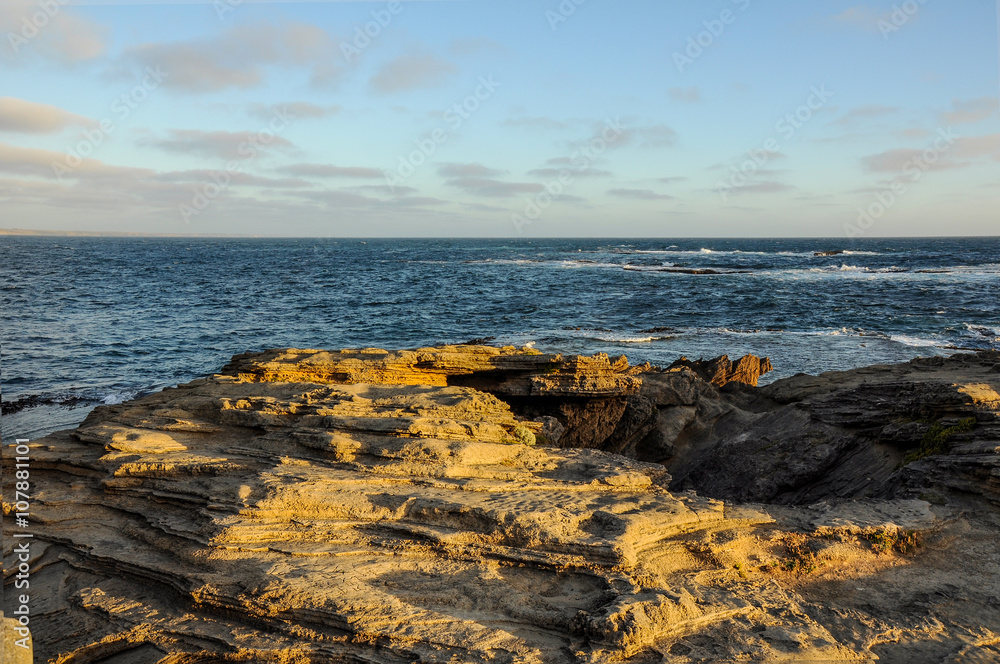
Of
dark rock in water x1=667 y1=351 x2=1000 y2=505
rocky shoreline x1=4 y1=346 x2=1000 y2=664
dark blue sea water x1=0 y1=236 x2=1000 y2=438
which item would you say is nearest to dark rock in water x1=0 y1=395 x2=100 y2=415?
dark blue sea water x1=0 y1=236 x2=1000 y2=438

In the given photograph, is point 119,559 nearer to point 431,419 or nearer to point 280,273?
point 431,419

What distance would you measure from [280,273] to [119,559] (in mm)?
72192

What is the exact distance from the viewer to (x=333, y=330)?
115 feet

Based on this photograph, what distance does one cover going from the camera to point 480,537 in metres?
7.03

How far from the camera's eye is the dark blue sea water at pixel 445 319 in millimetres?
24578

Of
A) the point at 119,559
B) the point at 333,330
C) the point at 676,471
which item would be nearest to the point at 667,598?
the point at 119,559

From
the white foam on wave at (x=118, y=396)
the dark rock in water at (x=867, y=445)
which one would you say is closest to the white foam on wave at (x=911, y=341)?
the dark rock in water at (x=867, y=445)

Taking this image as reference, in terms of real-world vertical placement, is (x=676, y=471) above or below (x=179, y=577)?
below

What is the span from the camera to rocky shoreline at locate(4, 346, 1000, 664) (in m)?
5.76

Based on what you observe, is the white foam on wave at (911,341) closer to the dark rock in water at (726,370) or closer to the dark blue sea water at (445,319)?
the dark blue sea water at (445,319)

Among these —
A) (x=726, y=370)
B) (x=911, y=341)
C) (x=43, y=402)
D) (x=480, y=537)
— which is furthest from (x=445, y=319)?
(x=480, y=537)

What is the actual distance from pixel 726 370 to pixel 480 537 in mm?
15002

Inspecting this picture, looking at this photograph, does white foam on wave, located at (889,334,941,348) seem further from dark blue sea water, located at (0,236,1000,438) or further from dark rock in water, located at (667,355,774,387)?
dark rock in water, located at (667,355,774,387)

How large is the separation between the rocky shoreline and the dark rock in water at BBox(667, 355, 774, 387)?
7.48m
